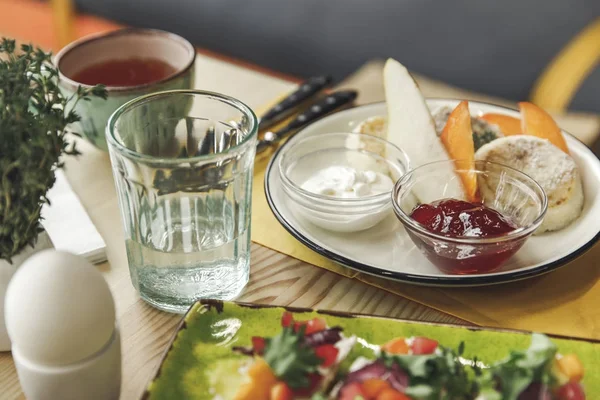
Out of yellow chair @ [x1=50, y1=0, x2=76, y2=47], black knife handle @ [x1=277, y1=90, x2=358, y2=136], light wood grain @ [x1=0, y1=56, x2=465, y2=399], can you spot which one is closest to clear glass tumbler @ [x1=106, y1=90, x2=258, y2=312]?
light wood grain @ [x1=0, y1=56, x2=465, y2=399]

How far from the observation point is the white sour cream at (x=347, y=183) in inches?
38.9

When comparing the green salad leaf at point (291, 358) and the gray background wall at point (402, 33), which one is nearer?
the green salad leaf at point (291, 358)

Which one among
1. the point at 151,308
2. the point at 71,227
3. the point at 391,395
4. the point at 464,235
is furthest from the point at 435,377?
the point at 71,227

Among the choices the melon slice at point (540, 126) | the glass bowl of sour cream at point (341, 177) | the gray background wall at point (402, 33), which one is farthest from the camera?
the gray background wall at point (402, 33)

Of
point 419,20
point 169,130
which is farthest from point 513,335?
point 419,20

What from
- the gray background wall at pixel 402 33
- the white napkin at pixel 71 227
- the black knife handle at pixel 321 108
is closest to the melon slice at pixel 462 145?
the black knife handle at pixel 321 108

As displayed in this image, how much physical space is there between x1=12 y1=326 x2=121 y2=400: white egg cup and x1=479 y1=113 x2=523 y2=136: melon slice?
0.71 metres

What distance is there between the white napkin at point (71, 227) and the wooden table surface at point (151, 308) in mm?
22

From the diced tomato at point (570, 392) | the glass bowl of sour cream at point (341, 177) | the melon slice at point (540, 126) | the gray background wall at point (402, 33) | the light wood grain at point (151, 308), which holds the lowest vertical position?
the gray background wall at point (402, 33)

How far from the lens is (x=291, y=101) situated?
1.35m

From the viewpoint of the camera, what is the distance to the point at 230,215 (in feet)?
2.80

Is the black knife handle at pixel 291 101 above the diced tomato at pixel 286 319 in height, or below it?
below

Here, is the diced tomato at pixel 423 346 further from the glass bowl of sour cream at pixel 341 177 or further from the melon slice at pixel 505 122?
the melon slice at pixel 505 122

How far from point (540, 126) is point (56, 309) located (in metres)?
0.77
